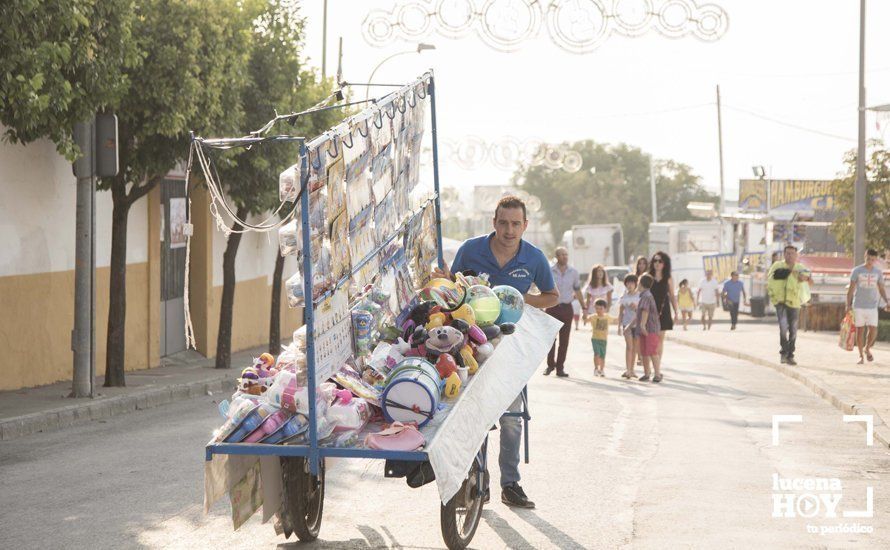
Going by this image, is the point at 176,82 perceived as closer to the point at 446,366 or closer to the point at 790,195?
the point at 446,366

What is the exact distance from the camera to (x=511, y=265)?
28.2 feet

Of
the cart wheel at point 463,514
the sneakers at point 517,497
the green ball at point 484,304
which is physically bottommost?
the sneakers at point 517,497

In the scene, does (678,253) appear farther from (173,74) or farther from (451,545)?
(451,545)

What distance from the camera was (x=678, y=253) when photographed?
188ft

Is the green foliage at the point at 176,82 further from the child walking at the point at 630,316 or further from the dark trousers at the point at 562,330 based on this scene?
the child walking at the point at 630,316

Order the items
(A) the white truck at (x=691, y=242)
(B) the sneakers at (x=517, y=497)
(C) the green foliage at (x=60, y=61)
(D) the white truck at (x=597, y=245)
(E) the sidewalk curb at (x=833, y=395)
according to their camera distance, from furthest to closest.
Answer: (D) the white truck at (x=597, y=245) < (A) the white truck at (x=691, y=242) < (E) the sidewalk curb at (x=833, y=395) < (C) the green foliage at (x=60, y=61) < (B) the sneakers at (x=517, y=497)

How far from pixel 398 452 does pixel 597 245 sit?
54.0 m

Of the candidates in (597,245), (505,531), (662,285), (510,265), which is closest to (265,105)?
(662,285)

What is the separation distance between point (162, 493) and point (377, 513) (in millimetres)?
1748

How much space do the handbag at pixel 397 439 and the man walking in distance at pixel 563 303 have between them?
39.9 ft

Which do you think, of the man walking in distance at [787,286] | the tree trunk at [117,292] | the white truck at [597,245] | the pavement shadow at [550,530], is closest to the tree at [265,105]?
the tree trunk at [117,292]

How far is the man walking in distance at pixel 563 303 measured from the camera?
18.6 metres

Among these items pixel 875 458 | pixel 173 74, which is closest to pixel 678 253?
pixel 173 74

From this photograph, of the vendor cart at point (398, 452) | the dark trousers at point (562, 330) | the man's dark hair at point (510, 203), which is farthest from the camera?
the dark trousers at point (562, 330)
